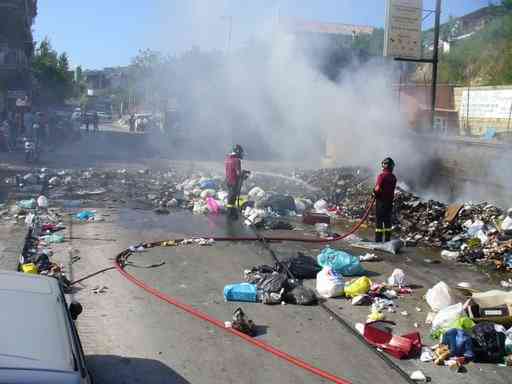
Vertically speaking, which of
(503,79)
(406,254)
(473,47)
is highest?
(473,47)

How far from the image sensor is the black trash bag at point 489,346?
17.0 ft

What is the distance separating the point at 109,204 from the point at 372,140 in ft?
27.9

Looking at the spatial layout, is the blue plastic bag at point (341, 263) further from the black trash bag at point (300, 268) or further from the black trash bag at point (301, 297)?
the black trash bag at point (301, 297)

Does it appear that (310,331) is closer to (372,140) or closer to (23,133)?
(372,140)

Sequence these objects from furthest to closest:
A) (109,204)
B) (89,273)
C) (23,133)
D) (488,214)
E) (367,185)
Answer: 1. (23,133)
2. (367,185)
3. (109,204)
4. (488,214)
5. (89,273)

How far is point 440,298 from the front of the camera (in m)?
6.39

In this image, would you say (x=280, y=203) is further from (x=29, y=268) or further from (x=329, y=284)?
(x=29, y=268)

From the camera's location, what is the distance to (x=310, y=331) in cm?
A: 581

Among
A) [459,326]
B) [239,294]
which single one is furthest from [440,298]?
[239,294]

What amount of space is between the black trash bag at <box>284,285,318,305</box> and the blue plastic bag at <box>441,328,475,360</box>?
1.75 meters

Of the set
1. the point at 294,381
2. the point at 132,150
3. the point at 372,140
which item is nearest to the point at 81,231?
the point at 294,381

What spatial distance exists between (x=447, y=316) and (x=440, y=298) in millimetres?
590

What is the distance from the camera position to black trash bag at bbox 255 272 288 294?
22.1 feet

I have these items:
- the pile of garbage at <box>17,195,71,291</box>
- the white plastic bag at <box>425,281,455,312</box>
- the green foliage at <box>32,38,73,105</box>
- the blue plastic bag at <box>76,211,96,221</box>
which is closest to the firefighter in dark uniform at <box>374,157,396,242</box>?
the white plastic bag at <box>425,281,455,312</box>
